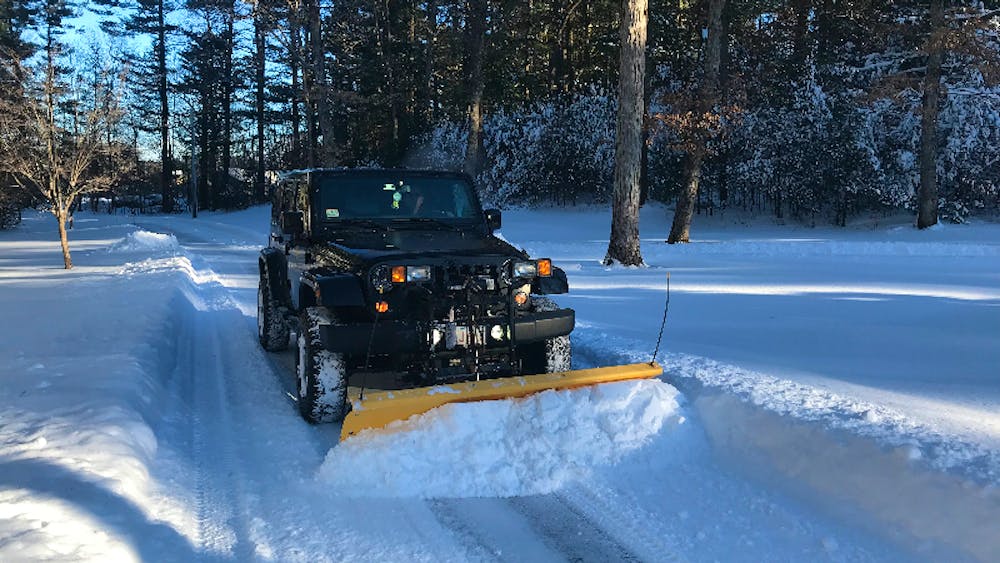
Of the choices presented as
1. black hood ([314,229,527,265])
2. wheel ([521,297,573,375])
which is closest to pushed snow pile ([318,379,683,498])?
wheel ([521,297,573,375])

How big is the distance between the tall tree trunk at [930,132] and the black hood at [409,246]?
20.0 m

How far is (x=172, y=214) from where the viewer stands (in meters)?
53.9

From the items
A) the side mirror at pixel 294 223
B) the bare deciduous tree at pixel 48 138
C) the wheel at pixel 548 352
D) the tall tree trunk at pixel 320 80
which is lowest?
the wheel at pixel 548 352

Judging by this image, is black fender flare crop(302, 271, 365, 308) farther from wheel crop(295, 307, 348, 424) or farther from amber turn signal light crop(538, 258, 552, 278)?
amber turn signal light crop(538, 258, 552, 278)

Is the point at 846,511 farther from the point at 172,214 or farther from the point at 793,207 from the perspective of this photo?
the point at 172,214

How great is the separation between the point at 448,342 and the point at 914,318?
602cm

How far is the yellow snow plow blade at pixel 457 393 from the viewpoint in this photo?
174 inches

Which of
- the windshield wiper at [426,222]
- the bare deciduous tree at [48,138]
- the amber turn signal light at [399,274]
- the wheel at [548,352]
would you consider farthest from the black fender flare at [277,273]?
the bare deciduous tree at [48,138]

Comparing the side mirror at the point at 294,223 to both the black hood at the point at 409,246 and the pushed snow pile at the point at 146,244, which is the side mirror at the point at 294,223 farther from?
the pushed snow pile at the point at 146,244

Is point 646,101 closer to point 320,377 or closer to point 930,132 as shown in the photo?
point 930,132

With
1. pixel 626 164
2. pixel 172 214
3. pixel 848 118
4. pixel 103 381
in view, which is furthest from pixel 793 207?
pixel 172 214

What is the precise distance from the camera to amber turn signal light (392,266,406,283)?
4840mm

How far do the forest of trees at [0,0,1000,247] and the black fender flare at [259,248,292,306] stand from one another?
9362 mm

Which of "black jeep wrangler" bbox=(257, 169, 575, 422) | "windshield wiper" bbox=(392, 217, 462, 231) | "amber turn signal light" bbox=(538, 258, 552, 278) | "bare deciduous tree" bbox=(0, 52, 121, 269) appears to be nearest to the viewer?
"black jeep wrangler" bbox=(257, 169, 575, 422)
